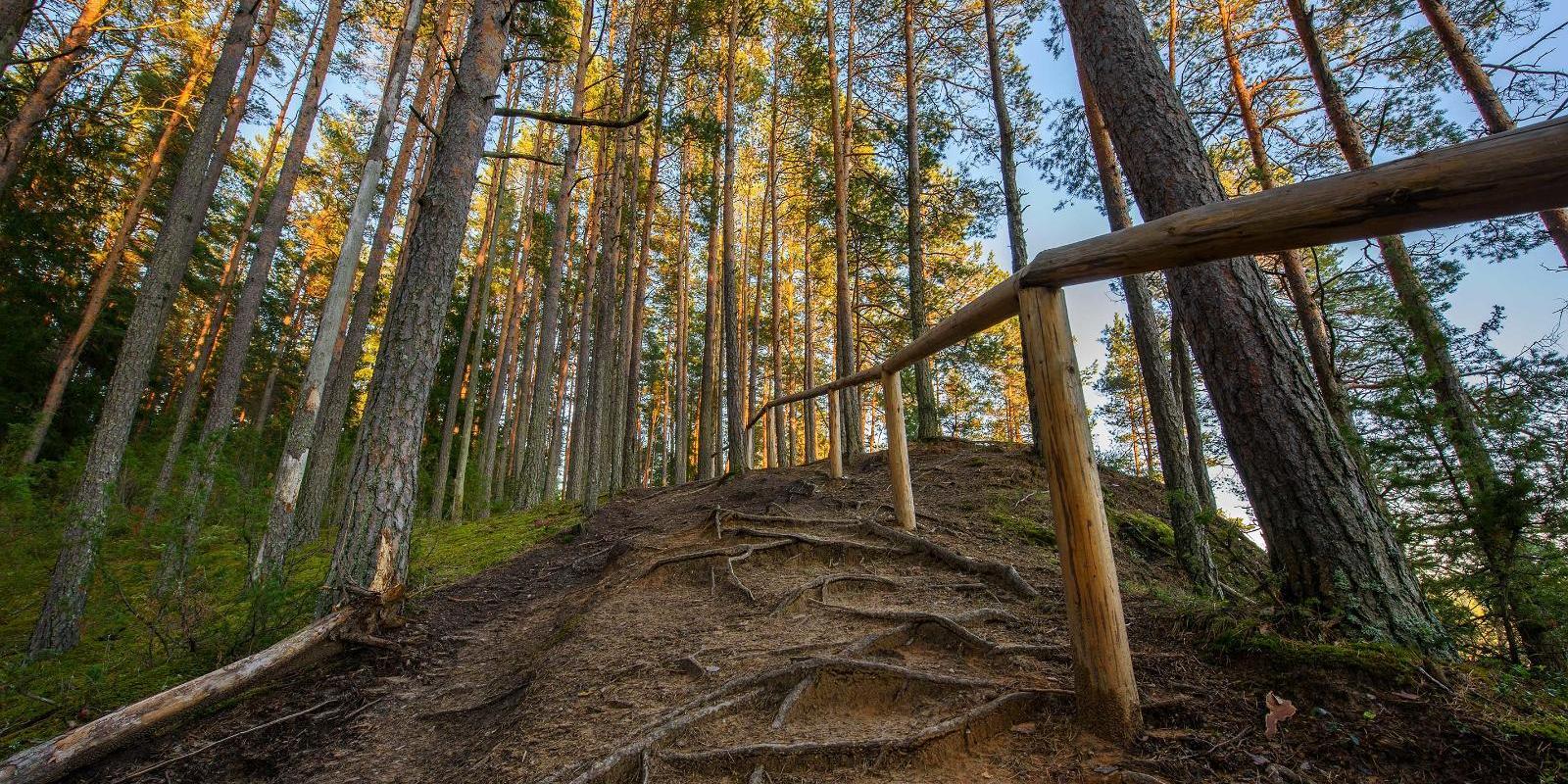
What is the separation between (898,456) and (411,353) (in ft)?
13.0

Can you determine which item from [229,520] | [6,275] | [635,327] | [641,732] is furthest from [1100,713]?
[6,275]

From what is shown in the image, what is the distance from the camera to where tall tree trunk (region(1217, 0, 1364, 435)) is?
7211 millimetres

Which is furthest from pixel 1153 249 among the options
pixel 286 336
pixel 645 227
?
pixel 286 336

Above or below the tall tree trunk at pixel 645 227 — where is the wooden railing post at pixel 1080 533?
below

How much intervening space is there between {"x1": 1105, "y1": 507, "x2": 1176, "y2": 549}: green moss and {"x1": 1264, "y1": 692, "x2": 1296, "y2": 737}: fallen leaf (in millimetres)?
3812

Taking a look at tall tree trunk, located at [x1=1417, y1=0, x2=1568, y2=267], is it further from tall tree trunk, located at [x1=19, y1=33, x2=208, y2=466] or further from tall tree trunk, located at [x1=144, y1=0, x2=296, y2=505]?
tall tree trunk, located at [x1=19, y1=33, x2=208, y2=466]

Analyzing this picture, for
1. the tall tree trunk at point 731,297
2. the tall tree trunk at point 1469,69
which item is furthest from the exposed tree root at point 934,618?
the tall tree trunk at point 1469,69

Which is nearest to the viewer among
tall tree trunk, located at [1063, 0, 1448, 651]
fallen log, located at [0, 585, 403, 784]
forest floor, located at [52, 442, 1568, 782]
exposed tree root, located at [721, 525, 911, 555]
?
forest floor, located at [52, 442, 1568, 782]

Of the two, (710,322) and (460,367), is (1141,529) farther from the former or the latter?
(460,367)

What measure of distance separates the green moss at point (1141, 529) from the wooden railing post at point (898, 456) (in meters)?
2.27

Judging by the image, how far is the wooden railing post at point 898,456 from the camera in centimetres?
454

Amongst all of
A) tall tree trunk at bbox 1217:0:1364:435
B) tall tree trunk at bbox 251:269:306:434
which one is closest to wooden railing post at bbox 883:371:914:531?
tall tree trunk at bbox 1217:0:1364:435

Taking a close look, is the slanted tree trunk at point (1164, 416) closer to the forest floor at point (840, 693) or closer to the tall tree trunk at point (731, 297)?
the forest floor at point (840, 693)

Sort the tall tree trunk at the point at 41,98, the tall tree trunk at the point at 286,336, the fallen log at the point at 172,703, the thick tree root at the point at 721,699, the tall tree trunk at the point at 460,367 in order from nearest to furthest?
the thick tree root at the point at 721,699 → the fallen log at the point at 172,703 → the tall tree trunk at the point at 41,98 → the tall tree trunk at the point at 460,367 → the tall tree trunk at the point at 286,336
